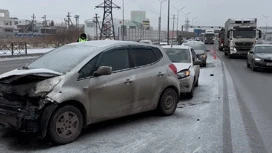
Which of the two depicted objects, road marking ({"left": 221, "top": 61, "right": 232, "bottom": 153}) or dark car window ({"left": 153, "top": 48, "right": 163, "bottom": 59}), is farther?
dark car window ({"left": 153, "top": 48, "right": 163, "bottom": 59})

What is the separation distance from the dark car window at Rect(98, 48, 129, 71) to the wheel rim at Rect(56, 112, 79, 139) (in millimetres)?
1070

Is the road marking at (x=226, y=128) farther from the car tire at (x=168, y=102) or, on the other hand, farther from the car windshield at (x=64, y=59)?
the car windshield at (x=64, y=59)

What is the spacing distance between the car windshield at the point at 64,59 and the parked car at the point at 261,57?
45.7 ft

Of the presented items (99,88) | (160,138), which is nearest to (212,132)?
(160,138)

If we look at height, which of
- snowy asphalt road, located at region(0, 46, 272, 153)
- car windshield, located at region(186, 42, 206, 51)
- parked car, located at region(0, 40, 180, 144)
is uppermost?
car windshield, located at region(186, 42, 206, 51)

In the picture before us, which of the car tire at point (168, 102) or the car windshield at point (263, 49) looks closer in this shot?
the car tire at point (168, 102)

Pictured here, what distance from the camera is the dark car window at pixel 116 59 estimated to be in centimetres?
635

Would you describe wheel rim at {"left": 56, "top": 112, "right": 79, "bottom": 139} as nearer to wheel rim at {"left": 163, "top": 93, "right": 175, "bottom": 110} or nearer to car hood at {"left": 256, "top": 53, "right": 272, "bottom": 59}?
wheel rim at {"left": 163, "top": 93, "right": 175, "bottom": 110}

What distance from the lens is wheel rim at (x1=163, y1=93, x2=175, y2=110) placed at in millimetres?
7654

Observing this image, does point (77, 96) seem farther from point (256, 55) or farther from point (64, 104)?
point (256, 55)

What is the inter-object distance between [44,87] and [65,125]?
69 cm

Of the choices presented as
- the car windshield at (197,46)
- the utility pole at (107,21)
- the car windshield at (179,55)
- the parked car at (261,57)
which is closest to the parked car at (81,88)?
the car windshield at (179,55)

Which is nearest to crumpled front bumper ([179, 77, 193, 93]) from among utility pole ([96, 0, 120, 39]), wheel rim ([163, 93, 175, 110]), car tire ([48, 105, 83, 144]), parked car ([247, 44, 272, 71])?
wheel rim ([163, 93, 175, 110])

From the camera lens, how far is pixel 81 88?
5750mm
